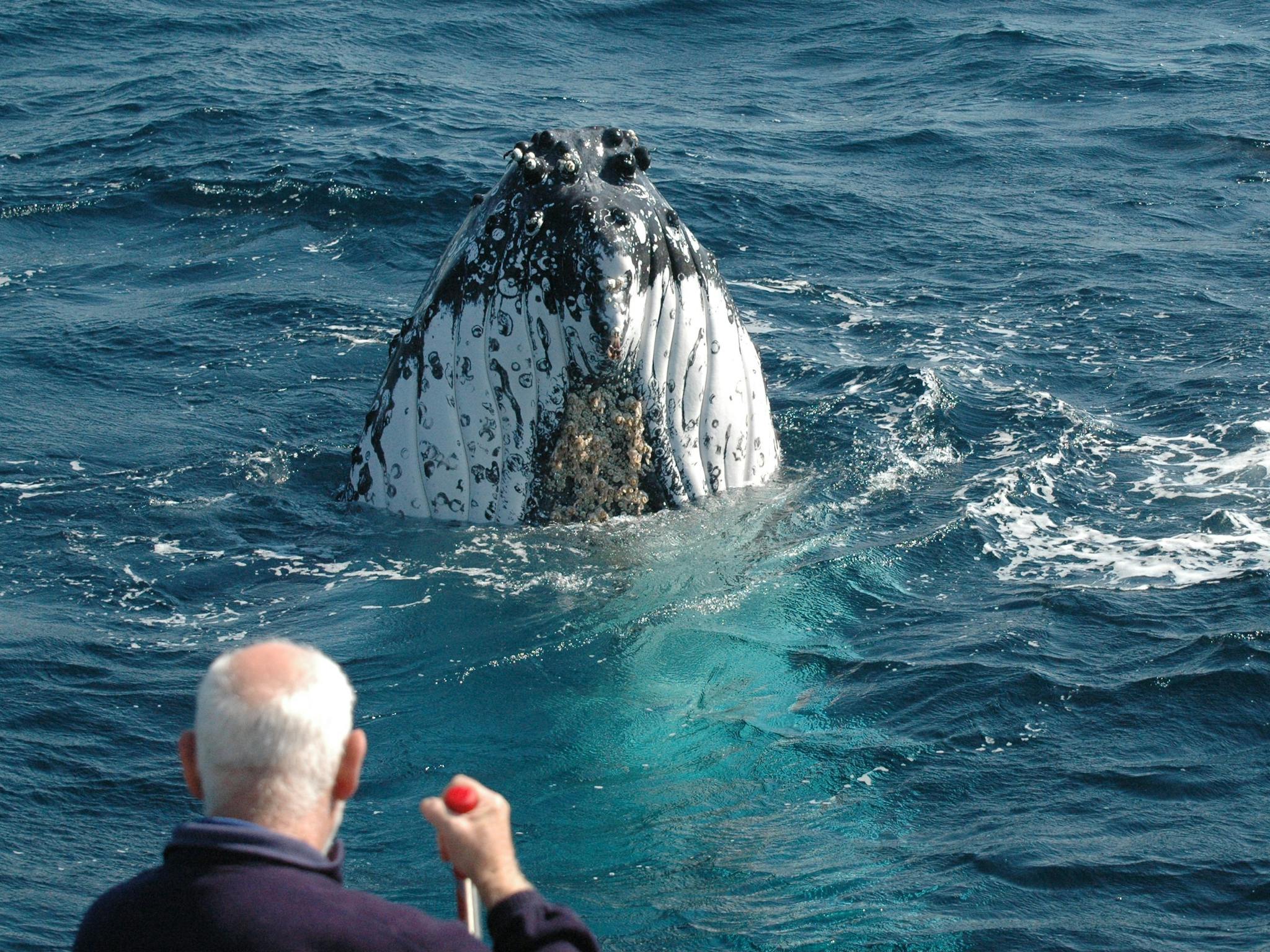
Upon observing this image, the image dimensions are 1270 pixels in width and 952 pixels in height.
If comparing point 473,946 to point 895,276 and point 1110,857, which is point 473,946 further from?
point 895,276

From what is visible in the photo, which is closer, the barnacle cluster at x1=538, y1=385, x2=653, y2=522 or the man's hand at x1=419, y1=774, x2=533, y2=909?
the man's hand at x1=419, y1=774, x2=533, y2=909

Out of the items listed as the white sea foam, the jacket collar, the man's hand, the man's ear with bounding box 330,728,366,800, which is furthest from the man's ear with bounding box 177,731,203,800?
the white sea foam

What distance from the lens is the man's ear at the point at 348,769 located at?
3.02 m

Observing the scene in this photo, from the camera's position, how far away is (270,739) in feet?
9.52

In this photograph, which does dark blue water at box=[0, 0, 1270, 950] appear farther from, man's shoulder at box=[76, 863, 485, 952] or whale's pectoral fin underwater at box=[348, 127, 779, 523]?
man's shoulder at box=[76, 863, 485, 952]

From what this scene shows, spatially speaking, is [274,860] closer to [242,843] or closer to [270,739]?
[242,843]

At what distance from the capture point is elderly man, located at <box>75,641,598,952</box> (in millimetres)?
2795

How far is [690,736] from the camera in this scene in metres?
7.14

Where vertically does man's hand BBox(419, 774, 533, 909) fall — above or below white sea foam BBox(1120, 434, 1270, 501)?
above

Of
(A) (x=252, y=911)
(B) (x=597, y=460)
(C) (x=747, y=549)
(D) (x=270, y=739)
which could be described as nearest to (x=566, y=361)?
(B) (x=597, y=460)

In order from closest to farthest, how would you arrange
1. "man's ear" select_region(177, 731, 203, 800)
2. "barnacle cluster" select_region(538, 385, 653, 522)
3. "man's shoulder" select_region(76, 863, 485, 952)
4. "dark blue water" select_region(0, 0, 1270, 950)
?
"man's shoulder" select_region(76, 863, 485, 952), "man's ear" select_region(177, 731, 203, 800), "dark blue water" select_region(0, 0, 1270, 950), "barnacle cluster" select_region(538, 385, 653, 522)

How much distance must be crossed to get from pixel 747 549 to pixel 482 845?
5.79 metres

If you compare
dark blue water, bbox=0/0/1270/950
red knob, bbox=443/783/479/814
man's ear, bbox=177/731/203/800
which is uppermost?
man's ear, bbox=177/731/203/800

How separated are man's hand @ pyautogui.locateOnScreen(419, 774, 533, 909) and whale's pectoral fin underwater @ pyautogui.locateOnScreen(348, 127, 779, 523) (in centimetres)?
471
